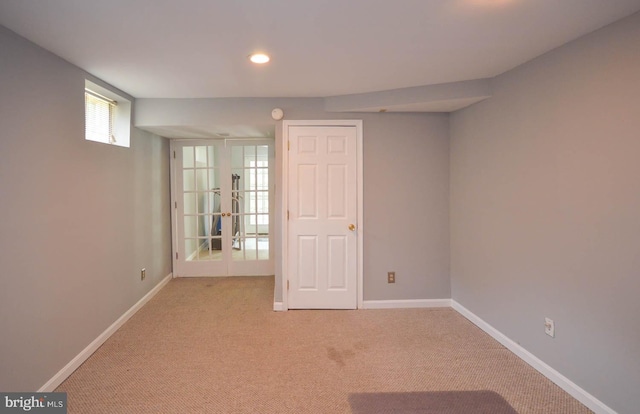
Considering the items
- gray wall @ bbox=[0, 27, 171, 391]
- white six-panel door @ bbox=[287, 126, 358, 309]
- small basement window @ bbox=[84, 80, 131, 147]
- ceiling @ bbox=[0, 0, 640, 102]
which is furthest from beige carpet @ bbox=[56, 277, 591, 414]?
ceiling @ bbox=[0, 0, 640, 102]

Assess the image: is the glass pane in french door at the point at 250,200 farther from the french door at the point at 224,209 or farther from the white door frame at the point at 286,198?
the white door frame at the point at 286,198

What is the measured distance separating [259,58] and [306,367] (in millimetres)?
2285

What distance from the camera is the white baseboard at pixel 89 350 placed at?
7.10 ft

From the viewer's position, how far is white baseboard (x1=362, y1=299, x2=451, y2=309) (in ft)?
11.7

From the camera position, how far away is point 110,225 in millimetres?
2957

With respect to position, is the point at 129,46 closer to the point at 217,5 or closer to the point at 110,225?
the point at 217,5

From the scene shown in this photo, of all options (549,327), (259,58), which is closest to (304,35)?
(259,58)

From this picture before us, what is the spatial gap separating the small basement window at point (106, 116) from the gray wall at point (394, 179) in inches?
6.0

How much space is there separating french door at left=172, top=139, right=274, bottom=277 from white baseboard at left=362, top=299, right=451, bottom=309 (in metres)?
1.82

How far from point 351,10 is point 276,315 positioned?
2809mm

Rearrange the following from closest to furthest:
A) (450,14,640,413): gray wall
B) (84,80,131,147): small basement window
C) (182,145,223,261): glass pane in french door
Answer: (450,14,640,413): gray wall, (84,80,131,147): small basement window, (182,145,223,261): glass pane in french door

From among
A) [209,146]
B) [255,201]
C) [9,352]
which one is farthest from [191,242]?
[9,352]

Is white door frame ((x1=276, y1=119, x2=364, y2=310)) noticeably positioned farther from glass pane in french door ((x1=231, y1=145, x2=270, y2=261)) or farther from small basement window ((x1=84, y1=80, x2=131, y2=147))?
small basement window ((x1=84, y1=80, x2=131, y2=147))

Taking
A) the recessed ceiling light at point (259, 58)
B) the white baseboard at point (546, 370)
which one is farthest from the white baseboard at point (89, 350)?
the white baseboard at point (546, 370)
